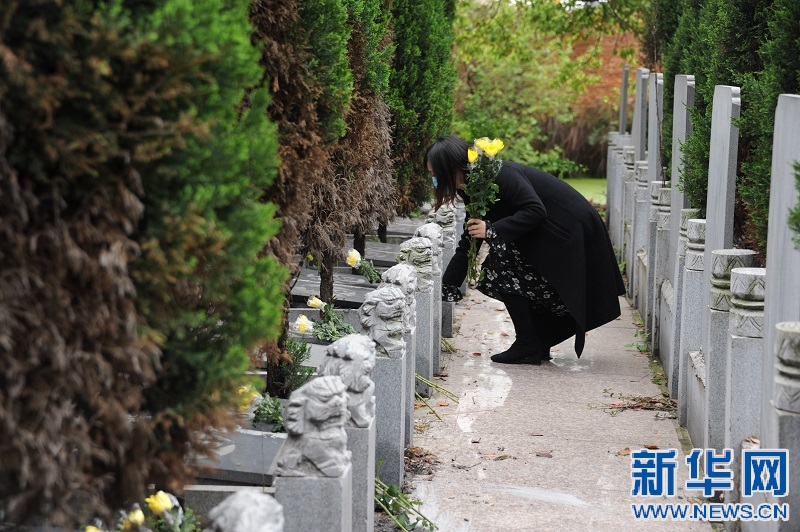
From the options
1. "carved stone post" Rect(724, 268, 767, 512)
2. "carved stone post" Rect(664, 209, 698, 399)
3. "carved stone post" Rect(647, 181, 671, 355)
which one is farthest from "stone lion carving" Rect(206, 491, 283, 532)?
"carved stone post" Rect(647, 181, 671, 355)

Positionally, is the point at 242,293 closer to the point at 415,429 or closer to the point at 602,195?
the point at 415,429

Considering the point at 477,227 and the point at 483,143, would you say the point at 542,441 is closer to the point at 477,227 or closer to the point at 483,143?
the point at 477,227

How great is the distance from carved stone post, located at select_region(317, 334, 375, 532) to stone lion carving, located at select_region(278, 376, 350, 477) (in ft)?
1.41

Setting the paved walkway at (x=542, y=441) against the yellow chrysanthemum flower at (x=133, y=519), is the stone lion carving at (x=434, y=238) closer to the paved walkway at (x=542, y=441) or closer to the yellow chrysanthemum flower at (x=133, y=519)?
the paved walkway at (x=542, y=441)

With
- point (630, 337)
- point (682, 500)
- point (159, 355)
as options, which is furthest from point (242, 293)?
point (630, 337)

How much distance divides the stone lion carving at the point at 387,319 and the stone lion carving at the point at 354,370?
101 centimetres

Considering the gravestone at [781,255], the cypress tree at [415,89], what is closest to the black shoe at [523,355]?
the cypress tree at [415,89]

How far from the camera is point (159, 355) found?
2.68m

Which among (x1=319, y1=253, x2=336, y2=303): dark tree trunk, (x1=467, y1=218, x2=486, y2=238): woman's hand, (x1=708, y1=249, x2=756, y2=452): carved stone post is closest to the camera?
(x1=708, y1=249, x2=756, y2=452): carved stone post

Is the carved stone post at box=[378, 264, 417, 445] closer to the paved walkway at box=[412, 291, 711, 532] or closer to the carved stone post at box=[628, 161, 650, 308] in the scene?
the paved walkway at box=[412, 291, 711, 532]

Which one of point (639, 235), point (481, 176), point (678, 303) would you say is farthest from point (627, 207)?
point (678, 303)

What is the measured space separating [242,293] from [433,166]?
14.0 feet

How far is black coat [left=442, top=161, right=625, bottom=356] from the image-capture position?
7.12m

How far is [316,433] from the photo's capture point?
348 cm
